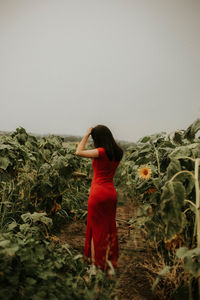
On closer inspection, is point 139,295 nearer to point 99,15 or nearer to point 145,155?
point 145,155

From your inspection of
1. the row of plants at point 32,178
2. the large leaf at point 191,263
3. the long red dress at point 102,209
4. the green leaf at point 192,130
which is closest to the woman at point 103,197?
the long red dress at point 102,209

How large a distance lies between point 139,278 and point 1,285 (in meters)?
1.35

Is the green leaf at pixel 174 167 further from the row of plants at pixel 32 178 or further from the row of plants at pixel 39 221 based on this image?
the row of plants at pixel 32 178

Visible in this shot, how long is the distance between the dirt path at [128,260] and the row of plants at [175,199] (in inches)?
8.6

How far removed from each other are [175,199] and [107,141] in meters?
1.12

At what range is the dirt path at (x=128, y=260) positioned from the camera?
2014mm

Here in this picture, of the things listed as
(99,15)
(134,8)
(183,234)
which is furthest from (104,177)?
(99,15)

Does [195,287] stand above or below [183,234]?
below

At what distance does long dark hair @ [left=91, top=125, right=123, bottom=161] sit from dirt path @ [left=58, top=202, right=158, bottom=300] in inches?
29.5

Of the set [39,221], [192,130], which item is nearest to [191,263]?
[192,130]

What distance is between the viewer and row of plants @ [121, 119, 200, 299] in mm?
1425

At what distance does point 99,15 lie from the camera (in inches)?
374

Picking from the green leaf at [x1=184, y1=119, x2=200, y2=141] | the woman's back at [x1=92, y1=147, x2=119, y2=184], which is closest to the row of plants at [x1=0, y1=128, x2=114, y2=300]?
the woman's back at [x1=92, y1=147, x2=119, y2=184]

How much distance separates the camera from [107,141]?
242 centimetres
